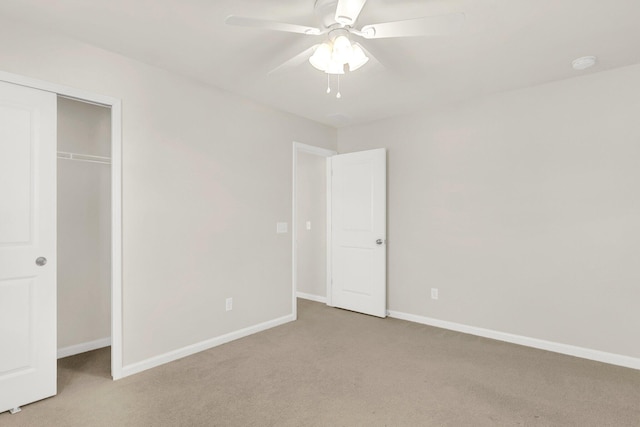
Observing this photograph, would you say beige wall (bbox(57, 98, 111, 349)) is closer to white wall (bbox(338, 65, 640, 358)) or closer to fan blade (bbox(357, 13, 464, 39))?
fan blade (bbox(357, 13, 464, 39))

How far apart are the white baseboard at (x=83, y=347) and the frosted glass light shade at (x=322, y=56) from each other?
330cm

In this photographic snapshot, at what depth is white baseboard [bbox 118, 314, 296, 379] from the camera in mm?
2777

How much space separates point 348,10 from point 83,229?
3.13 meters

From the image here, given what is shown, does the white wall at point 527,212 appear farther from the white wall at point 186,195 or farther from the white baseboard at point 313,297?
the white wall at point 186,195

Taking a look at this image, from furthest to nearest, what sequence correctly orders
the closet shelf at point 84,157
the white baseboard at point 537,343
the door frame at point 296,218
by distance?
the door frame at point 296,218 → the closet shelf at point 84,157 → the white baseboard at point 537,343

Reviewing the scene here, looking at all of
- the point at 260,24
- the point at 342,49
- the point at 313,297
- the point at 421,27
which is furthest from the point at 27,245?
the point at 313,297

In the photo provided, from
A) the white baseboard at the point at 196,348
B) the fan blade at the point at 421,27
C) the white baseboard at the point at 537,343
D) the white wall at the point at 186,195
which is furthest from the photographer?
the white baseboard at the point at 537,343

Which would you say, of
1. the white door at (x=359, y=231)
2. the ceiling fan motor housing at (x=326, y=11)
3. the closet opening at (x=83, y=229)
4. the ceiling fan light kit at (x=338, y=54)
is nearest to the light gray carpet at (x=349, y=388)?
the closet opening at (x=83, y=229)

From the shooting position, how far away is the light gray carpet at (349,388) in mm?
2170

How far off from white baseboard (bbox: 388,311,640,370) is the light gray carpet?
9 centimetres

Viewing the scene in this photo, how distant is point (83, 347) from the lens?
3254 mm

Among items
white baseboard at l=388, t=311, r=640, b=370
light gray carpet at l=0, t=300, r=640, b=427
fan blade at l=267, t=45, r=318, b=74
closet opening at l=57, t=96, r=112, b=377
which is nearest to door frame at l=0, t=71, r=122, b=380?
light gray carpet at l=0, t=300, r=640, b=427

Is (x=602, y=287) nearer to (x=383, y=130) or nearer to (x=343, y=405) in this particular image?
(x=343, y=405)

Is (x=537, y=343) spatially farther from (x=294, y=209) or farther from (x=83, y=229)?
(x=83, y=229)
